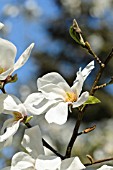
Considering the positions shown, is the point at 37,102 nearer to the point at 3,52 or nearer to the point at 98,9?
the point at 3,52

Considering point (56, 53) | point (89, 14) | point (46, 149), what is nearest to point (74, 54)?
point (56, 53)

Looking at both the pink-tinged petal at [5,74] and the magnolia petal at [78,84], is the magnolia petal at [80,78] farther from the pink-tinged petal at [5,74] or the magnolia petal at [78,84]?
the pink-tinged petal at [5,74]

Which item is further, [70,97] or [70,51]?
[70,51]

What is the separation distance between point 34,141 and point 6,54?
14 centimetres

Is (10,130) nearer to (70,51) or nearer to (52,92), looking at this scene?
(52,92)

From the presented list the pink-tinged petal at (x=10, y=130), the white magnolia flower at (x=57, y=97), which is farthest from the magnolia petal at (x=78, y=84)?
the pink-tinged petal at (x=10, y=130)

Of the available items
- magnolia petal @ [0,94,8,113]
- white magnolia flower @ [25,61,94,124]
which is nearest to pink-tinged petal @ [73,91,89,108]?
white magnolia flower @ [25,61,94,124]

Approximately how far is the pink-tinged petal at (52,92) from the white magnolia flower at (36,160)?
0.17ft

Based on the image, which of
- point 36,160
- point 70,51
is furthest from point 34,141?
point 70,51

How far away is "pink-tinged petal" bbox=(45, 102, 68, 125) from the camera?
0.71m

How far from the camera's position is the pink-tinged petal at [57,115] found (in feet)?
2.35

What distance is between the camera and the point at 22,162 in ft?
2.33

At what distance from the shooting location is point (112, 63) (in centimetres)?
400

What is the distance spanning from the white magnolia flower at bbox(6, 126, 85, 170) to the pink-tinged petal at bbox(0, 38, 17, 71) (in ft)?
0.35
